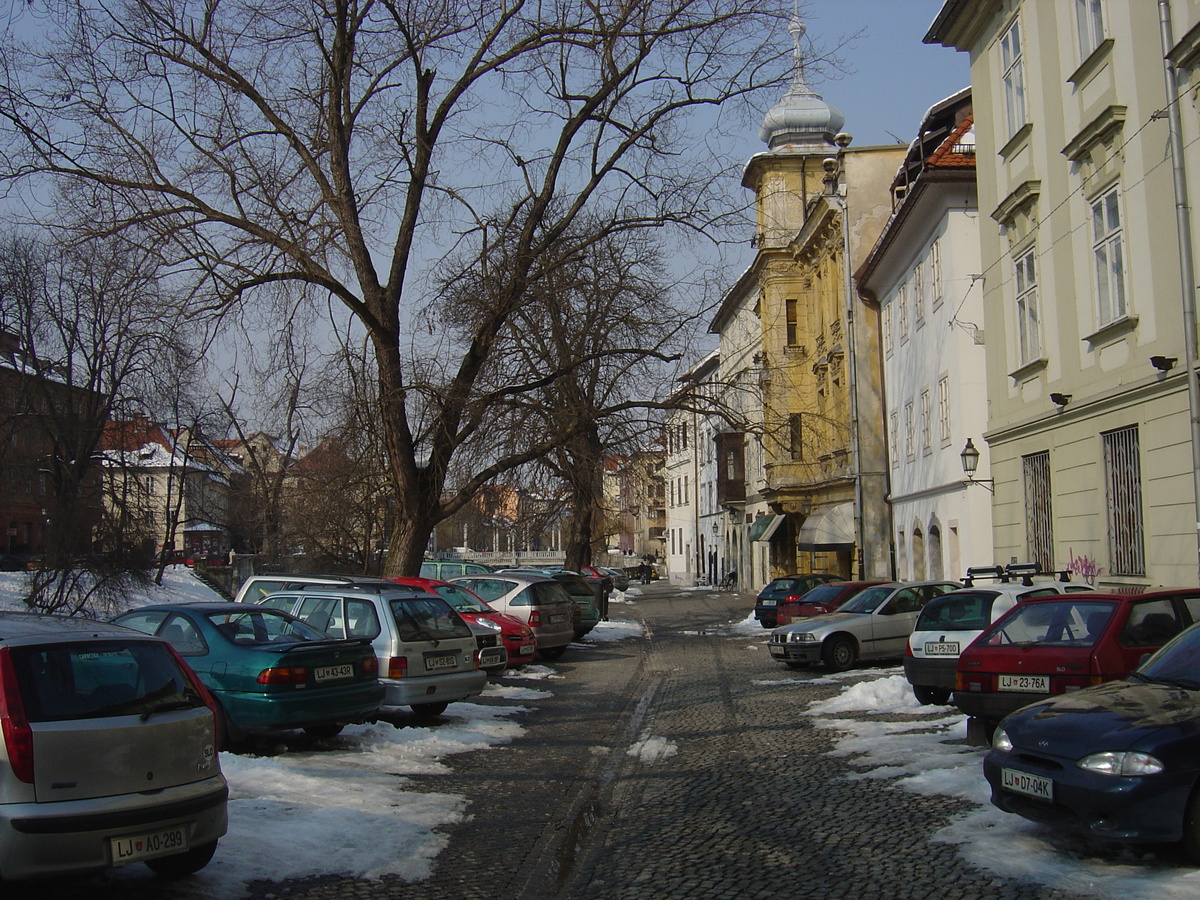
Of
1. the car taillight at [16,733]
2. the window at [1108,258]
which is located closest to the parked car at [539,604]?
the window at [1108,258]

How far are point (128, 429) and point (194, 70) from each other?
23.2 metres

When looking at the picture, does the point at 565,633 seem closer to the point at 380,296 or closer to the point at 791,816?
the point at 380,296

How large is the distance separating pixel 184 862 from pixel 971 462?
66.4ft

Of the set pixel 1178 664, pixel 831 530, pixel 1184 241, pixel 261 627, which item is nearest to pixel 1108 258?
pixel 1184 241

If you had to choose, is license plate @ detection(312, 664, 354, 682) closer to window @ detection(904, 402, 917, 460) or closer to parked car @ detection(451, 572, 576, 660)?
parked car @ detection(451, 572, 576, 660)

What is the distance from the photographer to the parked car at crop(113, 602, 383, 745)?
10031 mm

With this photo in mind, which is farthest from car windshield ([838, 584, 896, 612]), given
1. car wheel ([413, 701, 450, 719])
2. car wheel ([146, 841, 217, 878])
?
car wheel ([146, 841, 217, 878])

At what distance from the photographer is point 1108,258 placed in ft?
52.6

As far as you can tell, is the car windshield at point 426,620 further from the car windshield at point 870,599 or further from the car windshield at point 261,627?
the car windshield at point 870,599

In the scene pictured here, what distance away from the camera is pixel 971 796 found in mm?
8734

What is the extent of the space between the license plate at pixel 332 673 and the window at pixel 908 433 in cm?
2325

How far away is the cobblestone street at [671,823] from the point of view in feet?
21.7

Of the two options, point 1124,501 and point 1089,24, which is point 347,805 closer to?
point 1124,501

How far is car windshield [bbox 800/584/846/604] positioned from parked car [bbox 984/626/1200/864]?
16.7 m
